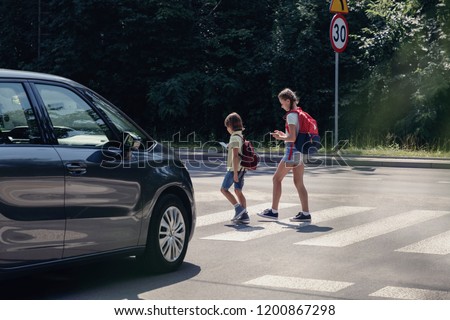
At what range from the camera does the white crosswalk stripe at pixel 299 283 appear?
292 inches

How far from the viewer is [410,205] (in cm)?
1315

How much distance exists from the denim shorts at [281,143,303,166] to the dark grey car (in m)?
3.40

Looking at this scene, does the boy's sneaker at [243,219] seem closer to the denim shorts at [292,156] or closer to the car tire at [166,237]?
the denim shorts at [292,156]

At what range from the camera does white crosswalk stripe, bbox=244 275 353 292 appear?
7.41m

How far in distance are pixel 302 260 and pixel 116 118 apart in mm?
2258

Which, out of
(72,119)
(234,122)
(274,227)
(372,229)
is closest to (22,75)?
(72,119)

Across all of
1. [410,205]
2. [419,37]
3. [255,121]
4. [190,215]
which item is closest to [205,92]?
[255,121]

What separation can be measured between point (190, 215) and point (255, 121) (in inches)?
819

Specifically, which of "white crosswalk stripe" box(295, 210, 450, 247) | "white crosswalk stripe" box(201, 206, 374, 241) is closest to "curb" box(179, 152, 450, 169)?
"white crosswalk stripe" box(201, 206, 374, 241)

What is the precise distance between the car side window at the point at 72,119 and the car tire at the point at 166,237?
84 cm

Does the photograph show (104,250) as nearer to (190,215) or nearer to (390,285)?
(190,215)

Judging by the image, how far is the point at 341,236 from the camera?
1025cm

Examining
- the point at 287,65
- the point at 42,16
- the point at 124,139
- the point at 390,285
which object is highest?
the point at 42,16

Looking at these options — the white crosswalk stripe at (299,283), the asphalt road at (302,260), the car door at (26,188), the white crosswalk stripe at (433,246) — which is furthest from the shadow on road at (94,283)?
the white crosswalk stripe at (433,246)
